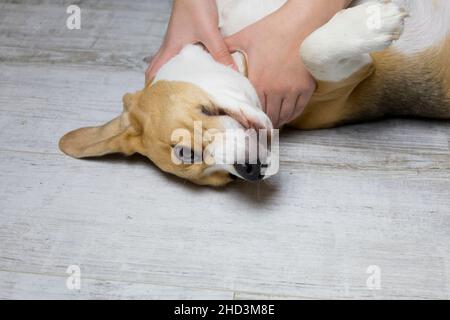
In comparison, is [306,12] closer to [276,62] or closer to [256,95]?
[276,62]

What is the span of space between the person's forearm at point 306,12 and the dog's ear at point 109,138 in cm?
55

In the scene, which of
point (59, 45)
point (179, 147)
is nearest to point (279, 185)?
point (179, 147)

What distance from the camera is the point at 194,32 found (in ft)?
7.18

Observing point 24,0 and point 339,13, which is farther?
point 24,0

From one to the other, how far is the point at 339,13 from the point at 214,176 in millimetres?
626

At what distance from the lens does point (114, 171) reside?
2256mm

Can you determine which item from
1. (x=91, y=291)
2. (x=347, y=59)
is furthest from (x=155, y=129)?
(x=347, y=59)

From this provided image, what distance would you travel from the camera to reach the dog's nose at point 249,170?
190cm

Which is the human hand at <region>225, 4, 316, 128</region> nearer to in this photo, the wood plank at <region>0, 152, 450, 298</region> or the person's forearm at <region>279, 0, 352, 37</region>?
the person's forearm at <region>279, 0, 352, 37</region>

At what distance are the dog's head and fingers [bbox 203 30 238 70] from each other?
27 millimetres

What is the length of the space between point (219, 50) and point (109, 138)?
1.49ft

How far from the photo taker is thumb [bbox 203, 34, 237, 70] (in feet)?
6.84
